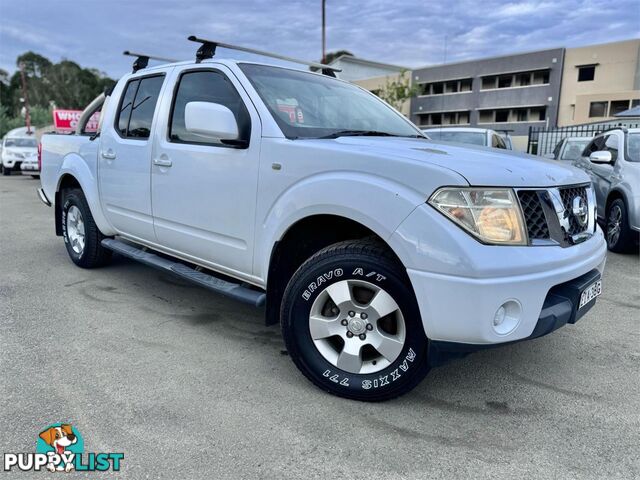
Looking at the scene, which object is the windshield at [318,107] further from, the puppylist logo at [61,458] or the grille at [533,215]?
the puppylist logo at [61,458]

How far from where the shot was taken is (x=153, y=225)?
382cm

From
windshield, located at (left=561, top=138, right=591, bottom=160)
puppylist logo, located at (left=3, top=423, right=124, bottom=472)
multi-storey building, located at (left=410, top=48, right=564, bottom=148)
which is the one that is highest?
multi-storey building, located at (left=410, top=48, right=564, bottom=148)

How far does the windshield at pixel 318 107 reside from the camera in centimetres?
303

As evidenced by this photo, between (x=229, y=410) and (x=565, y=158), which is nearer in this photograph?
(x=229, y=410)

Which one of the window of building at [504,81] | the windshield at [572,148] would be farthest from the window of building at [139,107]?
the window of building at [504,81]

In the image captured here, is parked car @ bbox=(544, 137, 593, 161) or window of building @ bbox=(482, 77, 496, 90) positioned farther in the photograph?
window of building @ bbox=(482, 77, 496, 90)

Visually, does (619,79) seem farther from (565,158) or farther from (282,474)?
(282,474)

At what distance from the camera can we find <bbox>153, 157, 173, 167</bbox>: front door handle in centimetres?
352

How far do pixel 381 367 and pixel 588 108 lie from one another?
1562 inches

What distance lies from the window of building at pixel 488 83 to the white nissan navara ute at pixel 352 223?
4305 centimetres

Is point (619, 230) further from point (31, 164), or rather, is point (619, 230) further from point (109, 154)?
point (31, 164)

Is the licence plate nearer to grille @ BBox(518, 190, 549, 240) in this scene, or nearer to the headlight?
grille @ BBox(518, 190, 549, 240)

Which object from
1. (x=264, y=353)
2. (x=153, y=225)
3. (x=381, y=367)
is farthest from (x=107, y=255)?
(x=381, y=367)

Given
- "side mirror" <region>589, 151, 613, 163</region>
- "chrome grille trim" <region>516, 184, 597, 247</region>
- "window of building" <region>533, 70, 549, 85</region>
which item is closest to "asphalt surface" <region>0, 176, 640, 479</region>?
"chrome grille trim" <region>516, 184, 597, 247</region>
